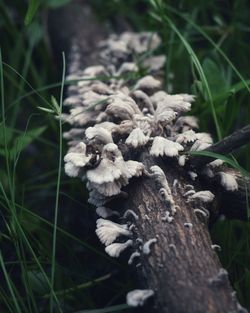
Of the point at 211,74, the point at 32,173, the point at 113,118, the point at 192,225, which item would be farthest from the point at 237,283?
the point at 32,173

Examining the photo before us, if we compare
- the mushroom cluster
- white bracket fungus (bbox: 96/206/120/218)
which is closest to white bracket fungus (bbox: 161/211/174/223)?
the mushroom cluster

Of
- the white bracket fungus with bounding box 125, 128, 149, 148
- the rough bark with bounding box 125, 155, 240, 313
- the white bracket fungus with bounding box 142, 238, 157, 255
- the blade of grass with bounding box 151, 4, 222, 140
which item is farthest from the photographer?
the blade of grass with bounding box 151, 4, 222, 140

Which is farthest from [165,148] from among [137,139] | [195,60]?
[195,60]

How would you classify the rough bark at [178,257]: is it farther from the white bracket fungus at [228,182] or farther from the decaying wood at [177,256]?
the white bracket fungus at [228,182]

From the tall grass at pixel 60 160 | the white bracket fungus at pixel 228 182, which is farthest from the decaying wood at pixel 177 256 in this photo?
the tall grass at pixel 60 160

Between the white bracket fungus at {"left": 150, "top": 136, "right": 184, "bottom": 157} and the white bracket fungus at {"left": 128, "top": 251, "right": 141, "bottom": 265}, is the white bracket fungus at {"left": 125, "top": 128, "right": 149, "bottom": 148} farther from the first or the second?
the white bracket fungus at {"left": 128, "top": 251, "right": 141, "bottom": 265}

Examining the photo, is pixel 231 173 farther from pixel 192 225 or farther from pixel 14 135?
pixel 14 135

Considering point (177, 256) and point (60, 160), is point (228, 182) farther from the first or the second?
point (60, 160)

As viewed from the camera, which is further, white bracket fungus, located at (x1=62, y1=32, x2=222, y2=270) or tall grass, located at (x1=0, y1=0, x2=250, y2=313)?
tall grass, located at (x1=0, y1=0, x2=250, y2=313)
